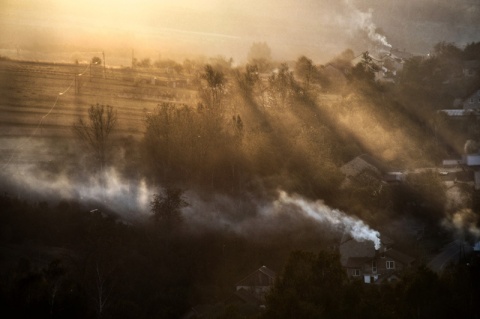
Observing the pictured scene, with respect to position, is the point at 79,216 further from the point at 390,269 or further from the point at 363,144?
the point at 363,144

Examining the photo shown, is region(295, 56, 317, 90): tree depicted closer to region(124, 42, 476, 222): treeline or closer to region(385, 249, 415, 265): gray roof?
region(124, 42, 476, 222): treeline

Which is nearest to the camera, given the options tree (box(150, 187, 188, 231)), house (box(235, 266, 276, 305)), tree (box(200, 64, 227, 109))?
house (box(235, 266, 276, 305))

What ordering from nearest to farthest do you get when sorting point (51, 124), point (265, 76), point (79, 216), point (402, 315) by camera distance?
point (402, 315)
point (79, 216)
point (51, 124)
point (265, 76)

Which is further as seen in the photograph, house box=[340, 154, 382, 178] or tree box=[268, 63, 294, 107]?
tree box=[268, 63, 294, 107]

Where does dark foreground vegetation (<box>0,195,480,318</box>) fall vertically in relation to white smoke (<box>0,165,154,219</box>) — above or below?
below

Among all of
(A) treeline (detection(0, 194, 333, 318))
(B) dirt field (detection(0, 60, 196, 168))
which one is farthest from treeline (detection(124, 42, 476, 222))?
(A) treeline (detection(0, 194, 333, 318))

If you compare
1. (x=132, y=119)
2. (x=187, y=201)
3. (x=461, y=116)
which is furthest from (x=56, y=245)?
(x=461, y=116)
